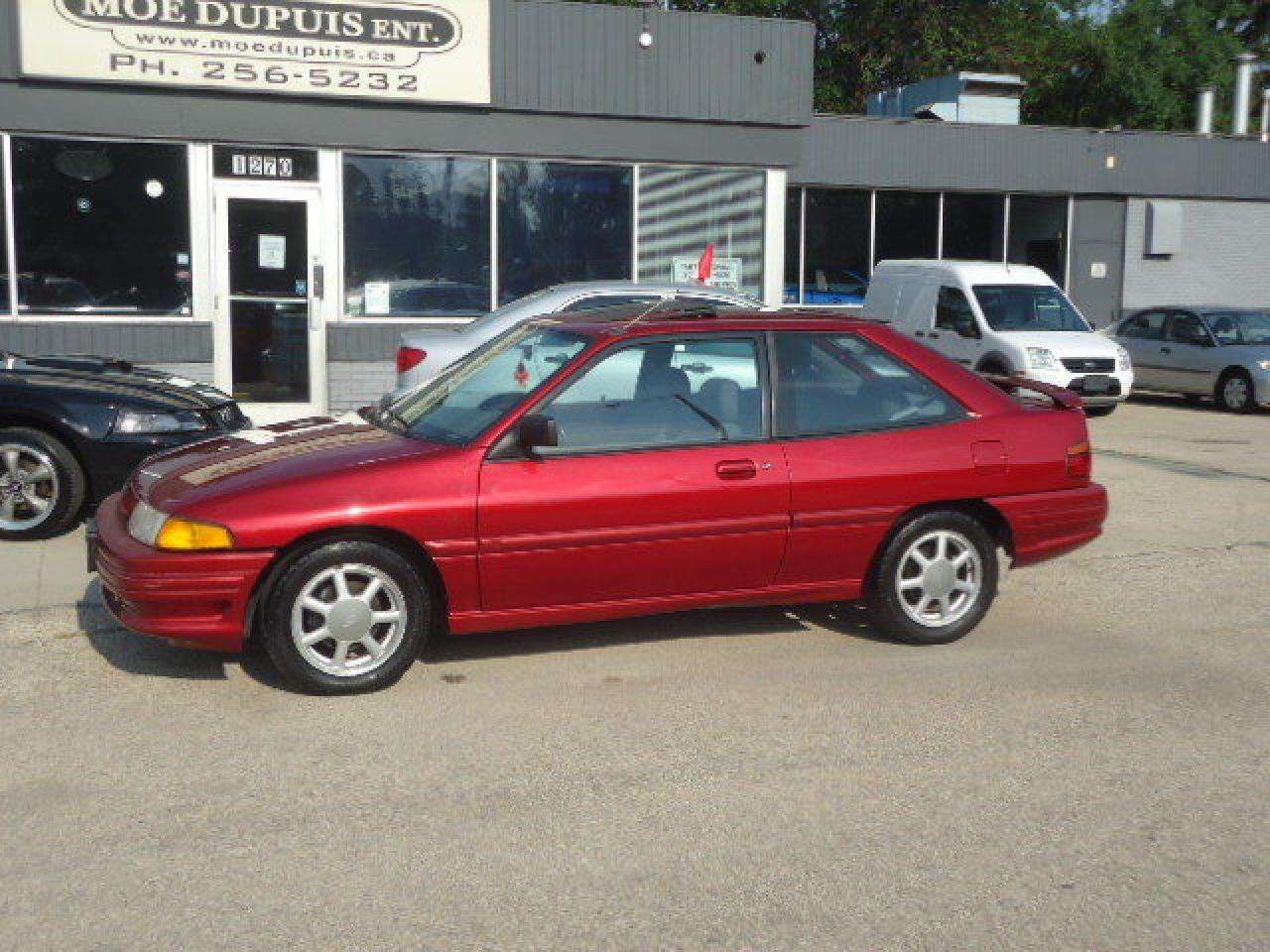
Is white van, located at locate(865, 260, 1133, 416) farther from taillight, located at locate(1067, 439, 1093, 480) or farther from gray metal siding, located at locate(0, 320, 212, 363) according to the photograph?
taillight, located at locate(1067, 439, 1093, 480)

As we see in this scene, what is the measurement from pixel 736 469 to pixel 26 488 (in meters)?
4.77

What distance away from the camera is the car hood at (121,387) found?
27.9 feet

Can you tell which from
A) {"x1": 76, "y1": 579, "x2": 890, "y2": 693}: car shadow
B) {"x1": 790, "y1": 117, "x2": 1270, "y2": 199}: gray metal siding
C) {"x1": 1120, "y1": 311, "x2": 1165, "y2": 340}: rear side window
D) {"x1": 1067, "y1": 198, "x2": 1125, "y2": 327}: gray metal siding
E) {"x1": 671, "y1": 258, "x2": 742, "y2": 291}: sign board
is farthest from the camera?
{"x1": 1067, "y1": 198, "x2": 1125, "y2": 327}: gray metal siding

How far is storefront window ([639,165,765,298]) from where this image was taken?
639 inches

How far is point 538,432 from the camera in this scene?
5.56m

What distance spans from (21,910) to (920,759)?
290 centimetres

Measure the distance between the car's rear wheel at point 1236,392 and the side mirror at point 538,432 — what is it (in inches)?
571

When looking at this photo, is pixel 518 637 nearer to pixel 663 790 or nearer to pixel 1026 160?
pixel 663 790

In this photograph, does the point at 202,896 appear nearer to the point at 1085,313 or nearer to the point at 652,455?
the point at 652,455

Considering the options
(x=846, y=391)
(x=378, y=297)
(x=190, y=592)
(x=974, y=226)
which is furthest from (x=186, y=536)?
(x=974, y=226)

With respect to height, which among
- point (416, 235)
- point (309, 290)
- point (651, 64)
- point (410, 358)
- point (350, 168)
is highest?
point (651, 64)

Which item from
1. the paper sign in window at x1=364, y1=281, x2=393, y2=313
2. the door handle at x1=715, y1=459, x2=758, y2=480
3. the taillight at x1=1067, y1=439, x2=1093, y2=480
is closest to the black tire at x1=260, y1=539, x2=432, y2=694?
the door handle at x1=715, y1=459, x2=758, y2=480

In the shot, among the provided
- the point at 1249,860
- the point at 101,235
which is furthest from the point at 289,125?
the point at 1249,860

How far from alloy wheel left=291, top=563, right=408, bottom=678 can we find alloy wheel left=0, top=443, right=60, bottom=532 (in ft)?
12.1
